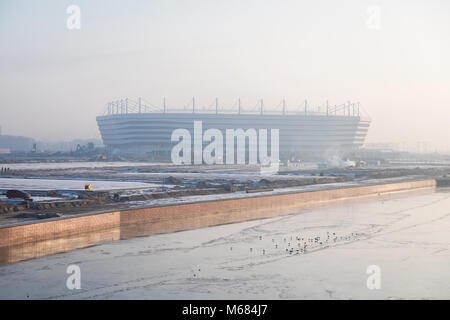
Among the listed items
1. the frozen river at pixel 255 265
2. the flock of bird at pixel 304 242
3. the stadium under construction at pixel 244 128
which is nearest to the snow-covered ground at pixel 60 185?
the frozen river at pixel 255 265

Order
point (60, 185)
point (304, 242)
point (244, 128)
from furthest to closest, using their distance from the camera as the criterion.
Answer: point (244, 128)
point (60, 185)
point (304, 242)

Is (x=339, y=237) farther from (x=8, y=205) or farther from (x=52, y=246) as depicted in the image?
(x=8, y=205)

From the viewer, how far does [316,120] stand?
6398 inches

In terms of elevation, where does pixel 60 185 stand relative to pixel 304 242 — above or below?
above

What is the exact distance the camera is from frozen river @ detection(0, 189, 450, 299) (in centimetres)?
1266

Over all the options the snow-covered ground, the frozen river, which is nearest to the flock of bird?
the frozen river

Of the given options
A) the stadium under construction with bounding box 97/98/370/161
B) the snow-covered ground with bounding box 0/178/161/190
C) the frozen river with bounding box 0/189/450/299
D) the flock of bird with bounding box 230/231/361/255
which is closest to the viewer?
the frozen river with bounding box 0/189/450/299

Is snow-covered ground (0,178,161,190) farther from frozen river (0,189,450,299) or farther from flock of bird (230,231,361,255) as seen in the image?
flock of bird (230,231,361,255)

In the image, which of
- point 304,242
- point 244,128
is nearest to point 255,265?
point 304,242

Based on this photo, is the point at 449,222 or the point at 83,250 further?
the point at 449,222

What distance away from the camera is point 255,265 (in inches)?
608

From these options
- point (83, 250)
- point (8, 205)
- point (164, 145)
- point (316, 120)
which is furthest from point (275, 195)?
point (316, 120)

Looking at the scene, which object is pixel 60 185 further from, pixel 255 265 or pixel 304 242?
pixel 255 265
